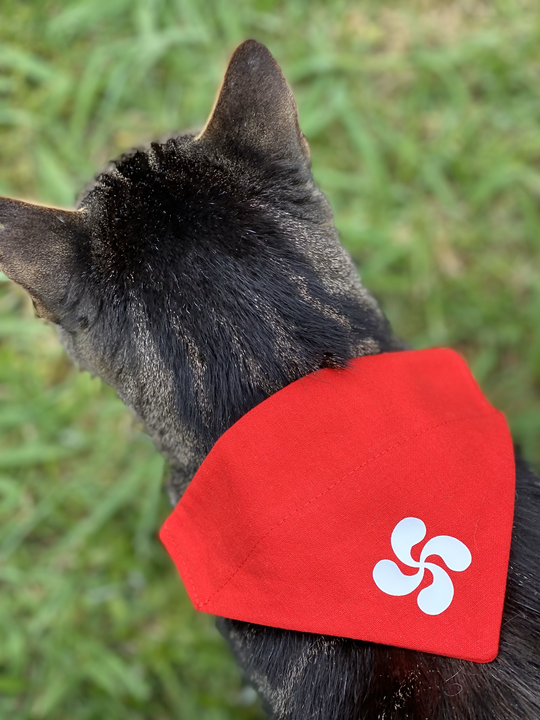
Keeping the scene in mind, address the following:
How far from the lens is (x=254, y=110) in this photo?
1.28 m

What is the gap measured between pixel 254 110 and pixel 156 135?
→ 1.34 meters

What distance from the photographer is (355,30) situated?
2.60 meters

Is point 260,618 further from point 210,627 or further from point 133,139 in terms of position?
point 133,139

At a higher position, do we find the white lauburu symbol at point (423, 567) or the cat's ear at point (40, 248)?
the cat's ear at point (40, 248)

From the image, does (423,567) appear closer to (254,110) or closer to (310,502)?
(310,502)

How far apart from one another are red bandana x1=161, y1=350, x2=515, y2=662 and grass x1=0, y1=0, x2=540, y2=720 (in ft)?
3.86

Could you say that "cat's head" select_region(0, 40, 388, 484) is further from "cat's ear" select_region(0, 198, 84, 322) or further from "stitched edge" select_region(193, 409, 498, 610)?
"stitched edge" select_region(193, 409, 498, 610)

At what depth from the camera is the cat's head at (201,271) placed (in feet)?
4.00

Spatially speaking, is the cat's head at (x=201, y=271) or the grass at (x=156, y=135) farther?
the grass at (x=156, y=135)

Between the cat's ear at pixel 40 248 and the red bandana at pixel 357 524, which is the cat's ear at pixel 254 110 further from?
the red bandana at pixel 357 524

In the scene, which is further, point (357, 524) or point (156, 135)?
point (156, 135)

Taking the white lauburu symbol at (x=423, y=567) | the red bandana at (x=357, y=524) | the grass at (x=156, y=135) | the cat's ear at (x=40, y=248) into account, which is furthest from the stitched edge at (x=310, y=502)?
the grass at (x=156, y=135)

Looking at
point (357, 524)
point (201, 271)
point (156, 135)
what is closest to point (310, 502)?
point (357, 524)

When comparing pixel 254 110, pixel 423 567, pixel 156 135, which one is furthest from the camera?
pixel 156 135
